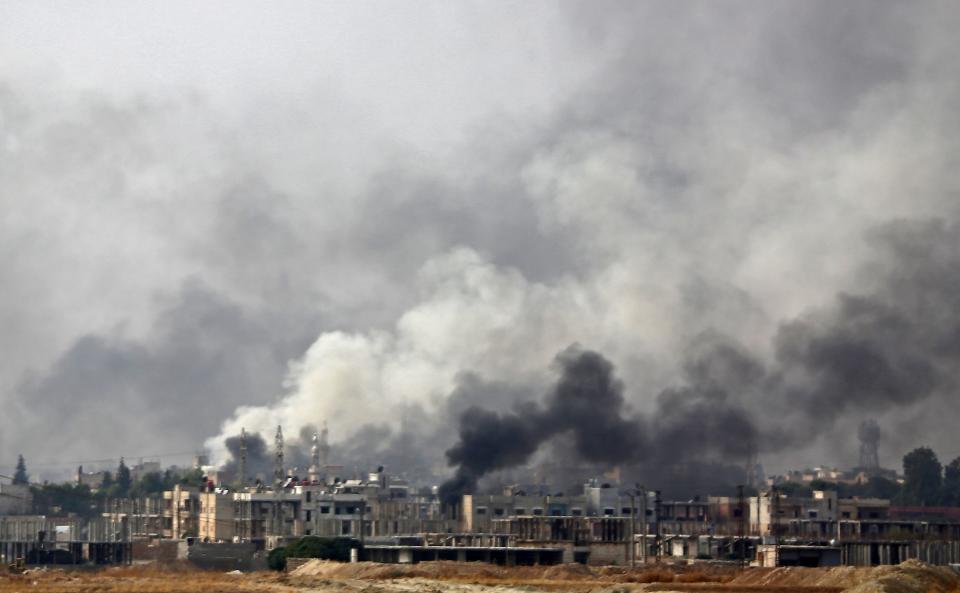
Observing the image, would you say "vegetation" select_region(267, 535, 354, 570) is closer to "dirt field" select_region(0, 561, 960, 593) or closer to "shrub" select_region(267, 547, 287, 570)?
"shrub" select_region(267, 547, 287, 570)

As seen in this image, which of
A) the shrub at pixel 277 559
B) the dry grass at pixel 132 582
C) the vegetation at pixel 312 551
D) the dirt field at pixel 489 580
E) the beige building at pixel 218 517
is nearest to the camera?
the dry grass at pixel 132 582

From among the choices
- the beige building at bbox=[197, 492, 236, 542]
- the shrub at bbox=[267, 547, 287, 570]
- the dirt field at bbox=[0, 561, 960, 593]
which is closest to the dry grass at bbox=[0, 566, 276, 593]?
the dirt field at bbox=[0, 561, 960, 593]

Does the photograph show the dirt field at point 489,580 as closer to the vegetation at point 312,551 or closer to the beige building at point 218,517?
the vegetation at point 312,551

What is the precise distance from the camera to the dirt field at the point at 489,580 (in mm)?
105312

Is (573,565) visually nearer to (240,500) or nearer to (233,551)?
(233,551)

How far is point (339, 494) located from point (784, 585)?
87.8 m

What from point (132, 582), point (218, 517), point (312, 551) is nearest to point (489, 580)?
point (132, 582)

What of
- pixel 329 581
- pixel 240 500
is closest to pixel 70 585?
pixel 329 581

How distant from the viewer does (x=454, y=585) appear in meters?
119

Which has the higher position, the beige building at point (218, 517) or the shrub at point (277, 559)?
the beige building at point (218, 517)

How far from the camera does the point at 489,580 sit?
126562mm

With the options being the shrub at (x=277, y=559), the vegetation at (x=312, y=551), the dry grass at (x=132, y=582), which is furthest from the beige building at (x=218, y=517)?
the dry grass at (x=132, y=582)

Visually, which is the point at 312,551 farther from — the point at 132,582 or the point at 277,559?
the point at 132,582

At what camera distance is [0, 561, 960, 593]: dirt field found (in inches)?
4146
